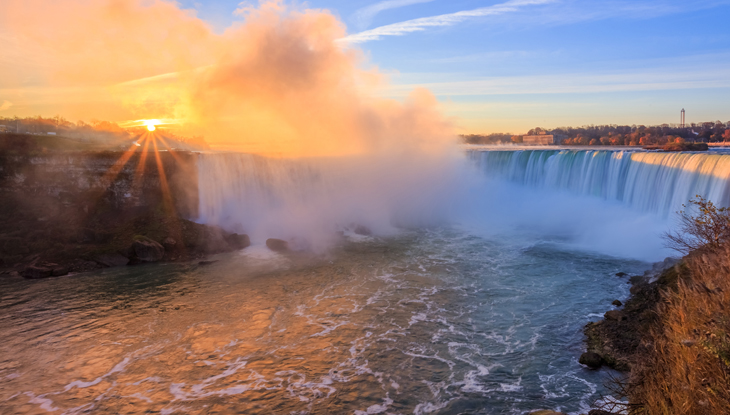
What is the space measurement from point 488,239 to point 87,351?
75.3 feet

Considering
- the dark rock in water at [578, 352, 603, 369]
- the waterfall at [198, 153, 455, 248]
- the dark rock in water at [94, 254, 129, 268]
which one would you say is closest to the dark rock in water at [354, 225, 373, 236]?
the waterfall at [198, 153, 455, 248]

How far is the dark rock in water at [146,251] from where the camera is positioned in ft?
77.2

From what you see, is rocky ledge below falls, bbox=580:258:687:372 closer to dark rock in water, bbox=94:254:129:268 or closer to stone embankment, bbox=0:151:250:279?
stone embankment, bbox=0:151:250:279

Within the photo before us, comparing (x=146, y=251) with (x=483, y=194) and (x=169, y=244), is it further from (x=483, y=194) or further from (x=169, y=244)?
(x=483, y=194)

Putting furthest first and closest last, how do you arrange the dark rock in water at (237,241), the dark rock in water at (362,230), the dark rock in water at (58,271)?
the dark rock in water at (362,230) → the dark rock in water at (237,241) → the dark rock in water at (58,271)

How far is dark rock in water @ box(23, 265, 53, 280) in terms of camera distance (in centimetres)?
2109

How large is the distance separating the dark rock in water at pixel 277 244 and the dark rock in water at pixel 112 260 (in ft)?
26.1

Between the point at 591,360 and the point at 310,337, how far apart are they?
8.38 metres

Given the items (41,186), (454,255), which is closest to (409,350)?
(454,255)

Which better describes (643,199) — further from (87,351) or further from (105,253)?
(105,253)

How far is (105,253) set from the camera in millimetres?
23375

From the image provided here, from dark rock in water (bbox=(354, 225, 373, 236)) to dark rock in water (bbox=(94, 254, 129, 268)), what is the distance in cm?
1471

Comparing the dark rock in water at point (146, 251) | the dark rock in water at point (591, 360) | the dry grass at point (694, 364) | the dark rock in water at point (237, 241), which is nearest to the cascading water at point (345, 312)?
the dark rock in water at point (591, 360)

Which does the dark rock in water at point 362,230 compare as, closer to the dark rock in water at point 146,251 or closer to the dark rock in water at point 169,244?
the dark rock in water at point 169,244
